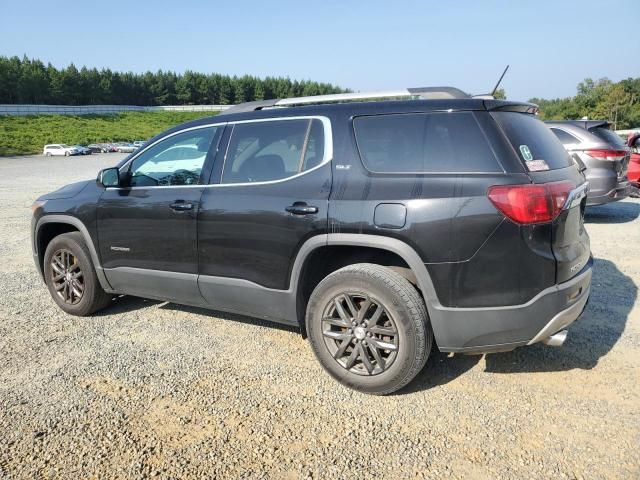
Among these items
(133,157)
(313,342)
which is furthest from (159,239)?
(313,342)

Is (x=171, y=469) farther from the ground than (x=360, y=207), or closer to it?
closer to it

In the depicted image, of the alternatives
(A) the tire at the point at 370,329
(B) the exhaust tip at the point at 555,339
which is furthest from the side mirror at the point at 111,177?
(B) the exhaust tip at the point at 555,339

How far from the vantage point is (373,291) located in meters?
2.95

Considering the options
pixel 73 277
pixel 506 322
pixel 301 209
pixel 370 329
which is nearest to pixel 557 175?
pixel 506 322

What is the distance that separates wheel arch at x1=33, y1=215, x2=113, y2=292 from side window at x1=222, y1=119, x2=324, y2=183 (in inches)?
62.3

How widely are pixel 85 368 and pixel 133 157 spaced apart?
1.79 meters

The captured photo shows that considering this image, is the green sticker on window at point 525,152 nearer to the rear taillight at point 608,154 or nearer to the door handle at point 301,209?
the door handle at point 301,209

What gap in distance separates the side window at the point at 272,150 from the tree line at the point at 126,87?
258ft

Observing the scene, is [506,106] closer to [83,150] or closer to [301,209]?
[301,209]

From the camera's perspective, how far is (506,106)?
2.99 meters

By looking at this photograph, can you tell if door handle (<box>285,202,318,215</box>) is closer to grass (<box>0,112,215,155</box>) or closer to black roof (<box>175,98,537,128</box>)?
black roof (<box>175,98,537,128</box>)

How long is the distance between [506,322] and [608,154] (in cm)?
663

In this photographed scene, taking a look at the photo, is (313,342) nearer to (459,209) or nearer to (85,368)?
(459,209)

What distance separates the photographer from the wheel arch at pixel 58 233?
A: 433cm
